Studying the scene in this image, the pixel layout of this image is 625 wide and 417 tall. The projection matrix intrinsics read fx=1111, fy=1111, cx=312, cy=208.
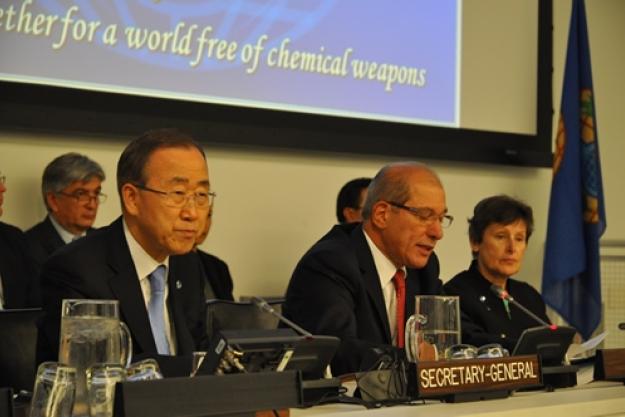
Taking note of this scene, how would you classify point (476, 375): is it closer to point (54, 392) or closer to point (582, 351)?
point (582, 351)

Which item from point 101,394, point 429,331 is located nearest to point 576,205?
point 429,331

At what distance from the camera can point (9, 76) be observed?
4.45m

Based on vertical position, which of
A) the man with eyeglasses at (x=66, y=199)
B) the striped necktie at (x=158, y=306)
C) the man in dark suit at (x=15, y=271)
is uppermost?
the man with eyeglasses at (x=66, y=199)

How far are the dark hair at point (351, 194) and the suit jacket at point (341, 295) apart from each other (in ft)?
5.85

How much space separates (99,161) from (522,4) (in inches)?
107

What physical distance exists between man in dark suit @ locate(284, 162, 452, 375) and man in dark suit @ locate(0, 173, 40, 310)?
1.44m

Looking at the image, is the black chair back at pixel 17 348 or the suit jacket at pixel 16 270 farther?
the suit jacket at pixel 16 270

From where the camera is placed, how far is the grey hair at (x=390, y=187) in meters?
3.37

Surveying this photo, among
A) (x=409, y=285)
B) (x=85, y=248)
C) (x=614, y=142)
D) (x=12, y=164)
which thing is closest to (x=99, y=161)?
(x=12, y=164)

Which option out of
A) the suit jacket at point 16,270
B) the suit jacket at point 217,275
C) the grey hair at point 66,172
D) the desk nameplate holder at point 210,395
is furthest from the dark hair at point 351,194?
the desk nameplate holder at point 210,395

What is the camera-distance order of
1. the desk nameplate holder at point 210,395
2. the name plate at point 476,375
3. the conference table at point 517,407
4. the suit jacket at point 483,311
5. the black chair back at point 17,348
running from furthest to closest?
1. the suit jacket at point 483,311
2. the black chair back at point 17,348
3. the name plate at point 476,375
4. the conference table at point 517,407
5. the desk nameplate holder at point 210,395

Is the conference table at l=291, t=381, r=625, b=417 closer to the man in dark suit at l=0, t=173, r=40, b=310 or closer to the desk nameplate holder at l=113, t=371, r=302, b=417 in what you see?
the desk nameplate holder at l=113, t=371, r=302, b=417

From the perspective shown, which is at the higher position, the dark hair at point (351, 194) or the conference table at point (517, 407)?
the dark hair at point (351, 194)

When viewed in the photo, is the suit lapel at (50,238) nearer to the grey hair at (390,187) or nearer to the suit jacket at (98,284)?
the grey hair at (390,187)
